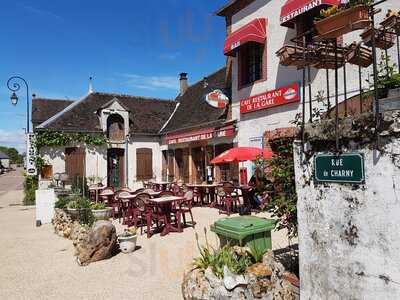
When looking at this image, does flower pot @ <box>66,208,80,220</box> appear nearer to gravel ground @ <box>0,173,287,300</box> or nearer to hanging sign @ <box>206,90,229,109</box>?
gravel ground @ <box>0,173,287,300</box>

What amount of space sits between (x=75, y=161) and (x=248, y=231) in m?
15.7

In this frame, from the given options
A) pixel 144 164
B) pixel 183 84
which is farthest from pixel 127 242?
pixel 183 84

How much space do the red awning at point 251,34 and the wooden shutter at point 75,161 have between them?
33.4 ft

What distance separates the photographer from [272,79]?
471 inches

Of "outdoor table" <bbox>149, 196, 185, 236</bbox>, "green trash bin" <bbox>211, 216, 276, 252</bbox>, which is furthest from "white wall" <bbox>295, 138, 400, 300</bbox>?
"outdoor table" <bbox>149, 196, 185, 236</bbox>

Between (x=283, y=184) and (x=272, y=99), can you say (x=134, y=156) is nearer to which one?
(x=272, y=99)

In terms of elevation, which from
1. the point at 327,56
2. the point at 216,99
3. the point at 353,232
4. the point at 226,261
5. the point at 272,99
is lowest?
the point at 226,261

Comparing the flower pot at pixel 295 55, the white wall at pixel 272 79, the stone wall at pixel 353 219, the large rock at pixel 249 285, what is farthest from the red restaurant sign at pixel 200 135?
the stone wall at pixel 353 219

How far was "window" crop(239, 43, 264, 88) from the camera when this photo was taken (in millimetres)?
12891

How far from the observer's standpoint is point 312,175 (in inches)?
142

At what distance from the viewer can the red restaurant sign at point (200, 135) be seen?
1435cm

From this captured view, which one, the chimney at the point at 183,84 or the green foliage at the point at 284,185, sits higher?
the chimney at the point at 183,84

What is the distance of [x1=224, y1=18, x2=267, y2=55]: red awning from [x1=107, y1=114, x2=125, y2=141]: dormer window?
9.24 meters

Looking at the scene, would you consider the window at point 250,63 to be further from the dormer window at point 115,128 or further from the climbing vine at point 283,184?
the dormer window at point 115,128
